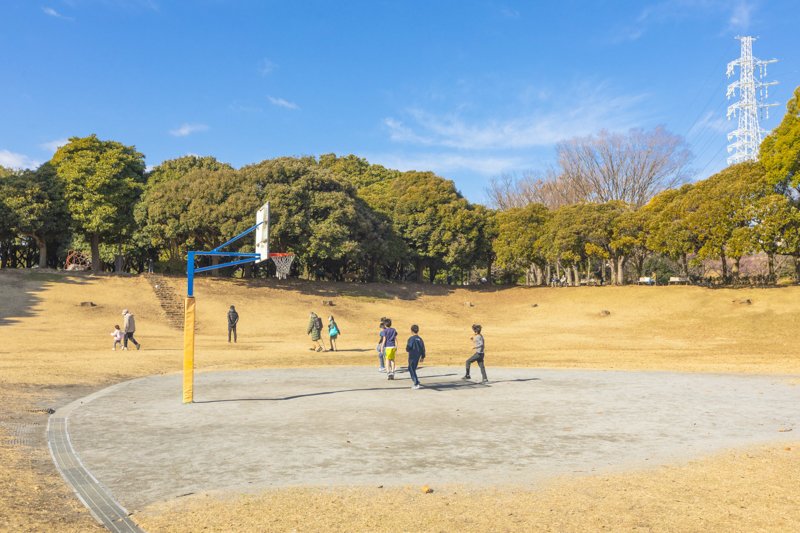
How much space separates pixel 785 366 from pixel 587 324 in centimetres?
2031

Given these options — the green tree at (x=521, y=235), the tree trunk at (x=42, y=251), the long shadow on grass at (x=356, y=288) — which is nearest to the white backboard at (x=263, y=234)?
the long shadow on grass at (x=356, y=288)

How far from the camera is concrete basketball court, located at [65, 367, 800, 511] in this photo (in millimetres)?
7578

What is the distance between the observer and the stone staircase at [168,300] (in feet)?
122

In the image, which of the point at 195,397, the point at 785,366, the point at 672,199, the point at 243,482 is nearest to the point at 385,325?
the point at 195,397

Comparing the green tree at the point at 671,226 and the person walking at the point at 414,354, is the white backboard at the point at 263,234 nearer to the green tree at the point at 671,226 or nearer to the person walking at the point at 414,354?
the person walking at the point at 414,354

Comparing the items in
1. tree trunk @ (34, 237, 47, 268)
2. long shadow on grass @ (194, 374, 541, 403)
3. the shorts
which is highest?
tree trunk @ (34, 237, 47, 268)

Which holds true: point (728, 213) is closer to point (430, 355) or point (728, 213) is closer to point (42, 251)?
point (430, 355)

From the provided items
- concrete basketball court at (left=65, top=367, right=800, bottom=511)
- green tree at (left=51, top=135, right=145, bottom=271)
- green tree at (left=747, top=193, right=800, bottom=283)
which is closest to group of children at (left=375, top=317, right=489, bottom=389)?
concrete basketball court at (left=65, top=367, right=800, bottom=511)

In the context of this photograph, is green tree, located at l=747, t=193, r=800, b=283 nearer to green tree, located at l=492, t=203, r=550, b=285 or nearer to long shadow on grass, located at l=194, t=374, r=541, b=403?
green tree, located at l=492, t=203, r=550, b=285

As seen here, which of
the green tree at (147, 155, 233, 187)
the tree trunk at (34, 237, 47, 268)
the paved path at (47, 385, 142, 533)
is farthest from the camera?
the green tree at (147, 155, 233, 187)

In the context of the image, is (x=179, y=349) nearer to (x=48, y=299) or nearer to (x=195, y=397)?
(x=195, y=397)

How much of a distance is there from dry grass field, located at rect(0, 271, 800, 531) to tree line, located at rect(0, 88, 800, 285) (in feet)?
13.7

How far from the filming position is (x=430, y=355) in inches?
939

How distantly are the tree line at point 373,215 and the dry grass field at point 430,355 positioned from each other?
4.16 meters
